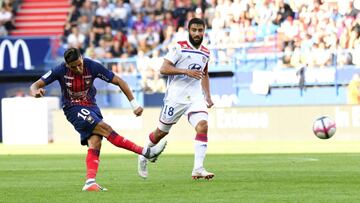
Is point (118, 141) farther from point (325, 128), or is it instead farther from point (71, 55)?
point (325, 128)

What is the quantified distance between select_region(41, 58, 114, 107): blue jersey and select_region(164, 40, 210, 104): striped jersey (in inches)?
70.5

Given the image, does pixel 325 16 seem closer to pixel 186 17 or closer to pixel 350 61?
pixel 350 61

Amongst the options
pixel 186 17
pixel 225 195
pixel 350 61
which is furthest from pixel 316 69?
pixel 225 195

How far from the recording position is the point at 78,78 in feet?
43.9

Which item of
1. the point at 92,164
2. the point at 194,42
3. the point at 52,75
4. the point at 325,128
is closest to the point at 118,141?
the point at 92,164

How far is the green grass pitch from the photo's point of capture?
11.7 metres

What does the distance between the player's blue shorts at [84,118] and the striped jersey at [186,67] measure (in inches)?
75.5

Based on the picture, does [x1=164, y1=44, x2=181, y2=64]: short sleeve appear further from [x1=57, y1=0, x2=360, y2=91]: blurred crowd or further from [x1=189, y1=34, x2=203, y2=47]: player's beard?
[x1=57, y1=0, x2=360, y2=91]: blurred crowd

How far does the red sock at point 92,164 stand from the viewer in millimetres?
12930

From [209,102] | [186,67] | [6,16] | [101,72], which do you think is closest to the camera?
[101,72]

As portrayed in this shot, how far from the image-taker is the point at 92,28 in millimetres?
38625

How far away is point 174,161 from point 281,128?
37.0 ft

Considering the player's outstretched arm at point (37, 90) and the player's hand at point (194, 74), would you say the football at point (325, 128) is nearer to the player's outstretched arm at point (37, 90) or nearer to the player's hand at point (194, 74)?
the player's hand at point (194, 74)

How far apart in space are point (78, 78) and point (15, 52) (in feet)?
80.4
